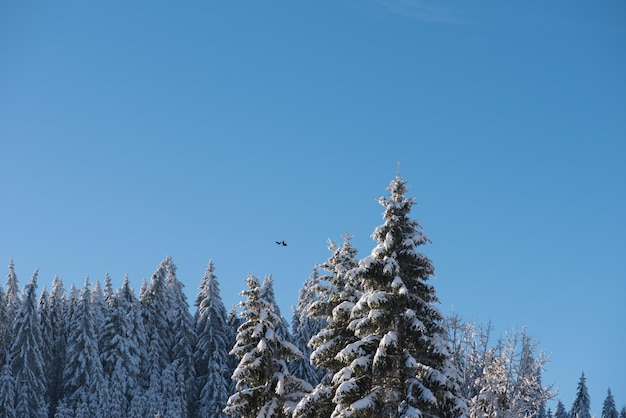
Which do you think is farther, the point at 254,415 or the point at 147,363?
the point at 147,363

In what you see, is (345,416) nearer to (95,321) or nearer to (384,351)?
(384,351)

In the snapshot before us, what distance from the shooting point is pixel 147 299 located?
86.6 meters

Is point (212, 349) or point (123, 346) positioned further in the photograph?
point (212, 349)

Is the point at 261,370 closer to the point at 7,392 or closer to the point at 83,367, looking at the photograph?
the point at 7,392

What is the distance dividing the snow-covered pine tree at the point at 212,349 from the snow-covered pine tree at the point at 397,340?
169 ft

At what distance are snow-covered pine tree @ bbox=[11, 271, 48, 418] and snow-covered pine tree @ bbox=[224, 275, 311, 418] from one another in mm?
45435

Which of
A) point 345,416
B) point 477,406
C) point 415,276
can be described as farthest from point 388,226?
point 477,406

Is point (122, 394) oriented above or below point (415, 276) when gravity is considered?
above

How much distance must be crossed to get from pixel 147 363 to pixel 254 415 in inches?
1998

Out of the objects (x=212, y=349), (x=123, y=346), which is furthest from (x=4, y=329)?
(x=212, y=349)

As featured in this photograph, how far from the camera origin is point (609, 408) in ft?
396

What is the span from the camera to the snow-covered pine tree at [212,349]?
254ft

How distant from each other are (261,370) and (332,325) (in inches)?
146

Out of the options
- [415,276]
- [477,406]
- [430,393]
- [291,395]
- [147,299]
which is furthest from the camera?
[147,299]
